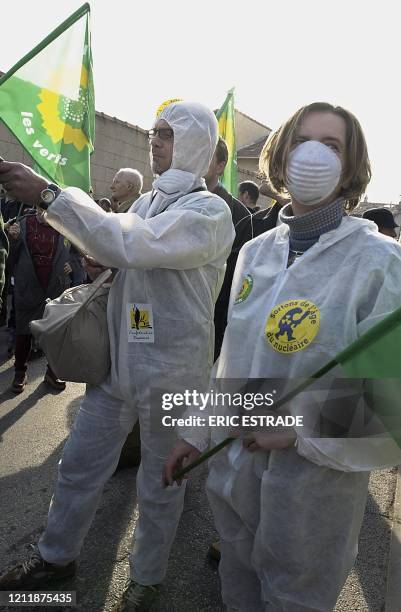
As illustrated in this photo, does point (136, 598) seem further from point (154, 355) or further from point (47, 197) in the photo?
point (47, 197)

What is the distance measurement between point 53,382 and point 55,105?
2496 mm

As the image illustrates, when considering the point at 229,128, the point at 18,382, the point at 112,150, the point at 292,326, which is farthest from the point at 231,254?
the point at 112,150

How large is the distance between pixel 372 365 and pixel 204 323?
933 millimetres

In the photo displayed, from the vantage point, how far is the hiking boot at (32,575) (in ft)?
6.35

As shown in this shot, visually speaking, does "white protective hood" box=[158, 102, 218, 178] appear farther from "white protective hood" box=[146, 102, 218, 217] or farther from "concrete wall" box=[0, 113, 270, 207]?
"concrete wall" box=[0, 113, 270, 207]

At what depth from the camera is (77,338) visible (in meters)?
1.88

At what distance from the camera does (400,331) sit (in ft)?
3.50

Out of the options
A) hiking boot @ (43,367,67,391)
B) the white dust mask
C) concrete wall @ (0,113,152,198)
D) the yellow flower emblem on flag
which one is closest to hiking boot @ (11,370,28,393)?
hiking boot @ (43,367,67,391)

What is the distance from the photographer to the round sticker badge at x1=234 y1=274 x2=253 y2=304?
145 cm

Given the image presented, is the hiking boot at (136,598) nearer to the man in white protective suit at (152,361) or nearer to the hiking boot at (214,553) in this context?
the man in white protective suit at (152,361)

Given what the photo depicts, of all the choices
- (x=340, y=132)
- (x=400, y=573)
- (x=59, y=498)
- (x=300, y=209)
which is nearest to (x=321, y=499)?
(x=300, y=209)

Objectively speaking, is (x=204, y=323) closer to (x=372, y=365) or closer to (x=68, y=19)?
(x=372, y=365)

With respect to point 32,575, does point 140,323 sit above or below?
above

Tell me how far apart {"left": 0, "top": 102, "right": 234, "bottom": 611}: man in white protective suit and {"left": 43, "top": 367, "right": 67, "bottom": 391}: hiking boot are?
2536mm
